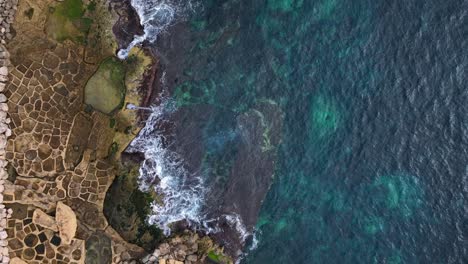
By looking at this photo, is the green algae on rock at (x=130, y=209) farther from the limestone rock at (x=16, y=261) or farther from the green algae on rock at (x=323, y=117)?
the green algae on rock at (x=323, y=117)

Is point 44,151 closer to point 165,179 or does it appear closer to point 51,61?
point 51,61

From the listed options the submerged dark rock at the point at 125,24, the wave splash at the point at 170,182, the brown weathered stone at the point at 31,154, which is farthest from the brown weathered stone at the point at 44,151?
the submerged dark rock at the point at 125,24

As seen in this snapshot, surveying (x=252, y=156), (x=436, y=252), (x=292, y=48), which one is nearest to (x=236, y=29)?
(x=292, y=48)

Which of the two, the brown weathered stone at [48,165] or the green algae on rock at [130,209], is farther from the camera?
the green algae on rock at [130,209]

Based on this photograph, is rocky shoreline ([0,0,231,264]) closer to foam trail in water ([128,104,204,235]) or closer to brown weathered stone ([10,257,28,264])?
brown weathered stone ([10,257,28,264])

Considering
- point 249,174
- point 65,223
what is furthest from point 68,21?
point 249,174

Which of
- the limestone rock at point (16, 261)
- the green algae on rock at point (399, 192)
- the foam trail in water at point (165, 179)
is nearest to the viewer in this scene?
the limestone rock at point (16, 261)
